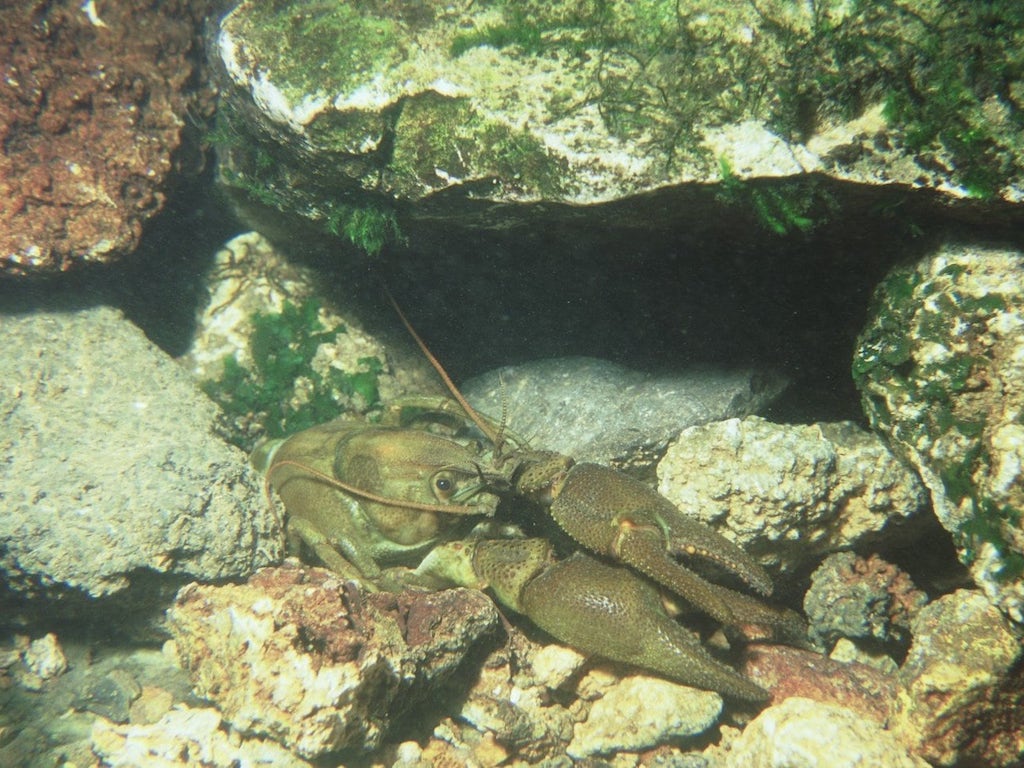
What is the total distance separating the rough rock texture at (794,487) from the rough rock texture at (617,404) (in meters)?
0.32

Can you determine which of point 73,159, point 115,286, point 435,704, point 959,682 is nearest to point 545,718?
point 435,704

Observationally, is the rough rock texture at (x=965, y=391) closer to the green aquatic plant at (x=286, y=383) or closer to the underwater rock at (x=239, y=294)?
the green aquatic plant at (x=286, y=383)

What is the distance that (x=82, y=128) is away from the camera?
377cm

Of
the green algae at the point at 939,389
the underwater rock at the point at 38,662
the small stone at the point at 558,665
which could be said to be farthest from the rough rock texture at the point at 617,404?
the underwater rock at the point at 38,662

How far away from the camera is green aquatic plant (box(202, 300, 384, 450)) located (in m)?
4.65

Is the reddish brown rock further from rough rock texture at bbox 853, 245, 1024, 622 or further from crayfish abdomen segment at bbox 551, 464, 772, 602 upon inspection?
rough rock texture at bbox 853, 245, 1024, 622

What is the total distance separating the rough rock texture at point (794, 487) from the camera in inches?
118

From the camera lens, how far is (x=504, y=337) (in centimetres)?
467

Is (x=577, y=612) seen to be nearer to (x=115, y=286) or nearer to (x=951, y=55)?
(x=951, y=55)

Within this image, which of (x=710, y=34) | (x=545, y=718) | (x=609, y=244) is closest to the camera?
(x=710, y=34)

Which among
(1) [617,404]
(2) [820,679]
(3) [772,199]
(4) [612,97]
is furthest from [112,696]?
(3) [772,199]

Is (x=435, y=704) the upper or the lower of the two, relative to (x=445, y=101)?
lower

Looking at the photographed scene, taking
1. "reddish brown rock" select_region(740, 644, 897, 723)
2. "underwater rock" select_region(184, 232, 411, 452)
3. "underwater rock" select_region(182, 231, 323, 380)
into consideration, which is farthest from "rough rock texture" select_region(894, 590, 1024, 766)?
"underwater rock" select_region(182, 231, 323, 380)

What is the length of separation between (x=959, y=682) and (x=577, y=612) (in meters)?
1.61
